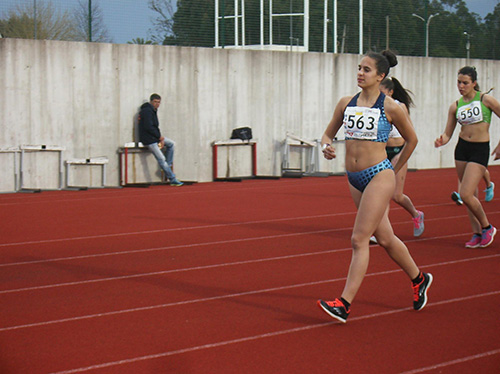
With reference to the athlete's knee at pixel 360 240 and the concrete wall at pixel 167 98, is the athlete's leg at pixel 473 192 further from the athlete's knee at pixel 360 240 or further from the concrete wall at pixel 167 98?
the concrete wall at pixel 167 98

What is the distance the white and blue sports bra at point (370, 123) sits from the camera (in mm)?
5348

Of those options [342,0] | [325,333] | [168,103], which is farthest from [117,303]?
[342,0]

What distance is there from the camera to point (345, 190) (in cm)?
1496

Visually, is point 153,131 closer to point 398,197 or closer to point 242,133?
point 242,133

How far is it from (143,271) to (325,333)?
262 centimetres

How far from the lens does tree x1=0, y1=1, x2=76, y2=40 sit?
15273 millimetres

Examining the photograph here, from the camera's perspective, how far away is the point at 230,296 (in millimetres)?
5977

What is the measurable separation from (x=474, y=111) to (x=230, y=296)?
4.22m

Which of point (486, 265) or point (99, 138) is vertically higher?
point (99, 138)

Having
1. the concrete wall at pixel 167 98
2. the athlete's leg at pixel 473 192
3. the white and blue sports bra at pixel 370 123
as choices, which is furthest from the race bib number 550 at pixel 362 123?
the concrete wall at pixel 167 98

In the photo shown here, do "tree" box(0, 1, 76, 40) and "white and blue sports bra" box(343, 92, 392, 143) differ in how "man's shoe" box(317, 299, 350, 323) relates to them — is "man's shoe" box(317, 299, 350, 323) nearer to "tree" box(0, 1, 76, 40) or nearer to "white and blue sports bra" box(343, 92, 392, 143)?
"white and blue sports bra" box(343, 92, 392, 143)

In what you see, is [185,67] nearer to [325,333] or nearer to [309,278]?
[309,278]

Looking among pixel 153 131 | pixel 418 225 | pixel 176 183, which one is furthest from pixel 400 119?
pixel 176 183

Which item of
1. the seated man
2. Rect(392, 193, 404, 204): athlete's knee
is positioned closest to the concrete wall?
the seated man
